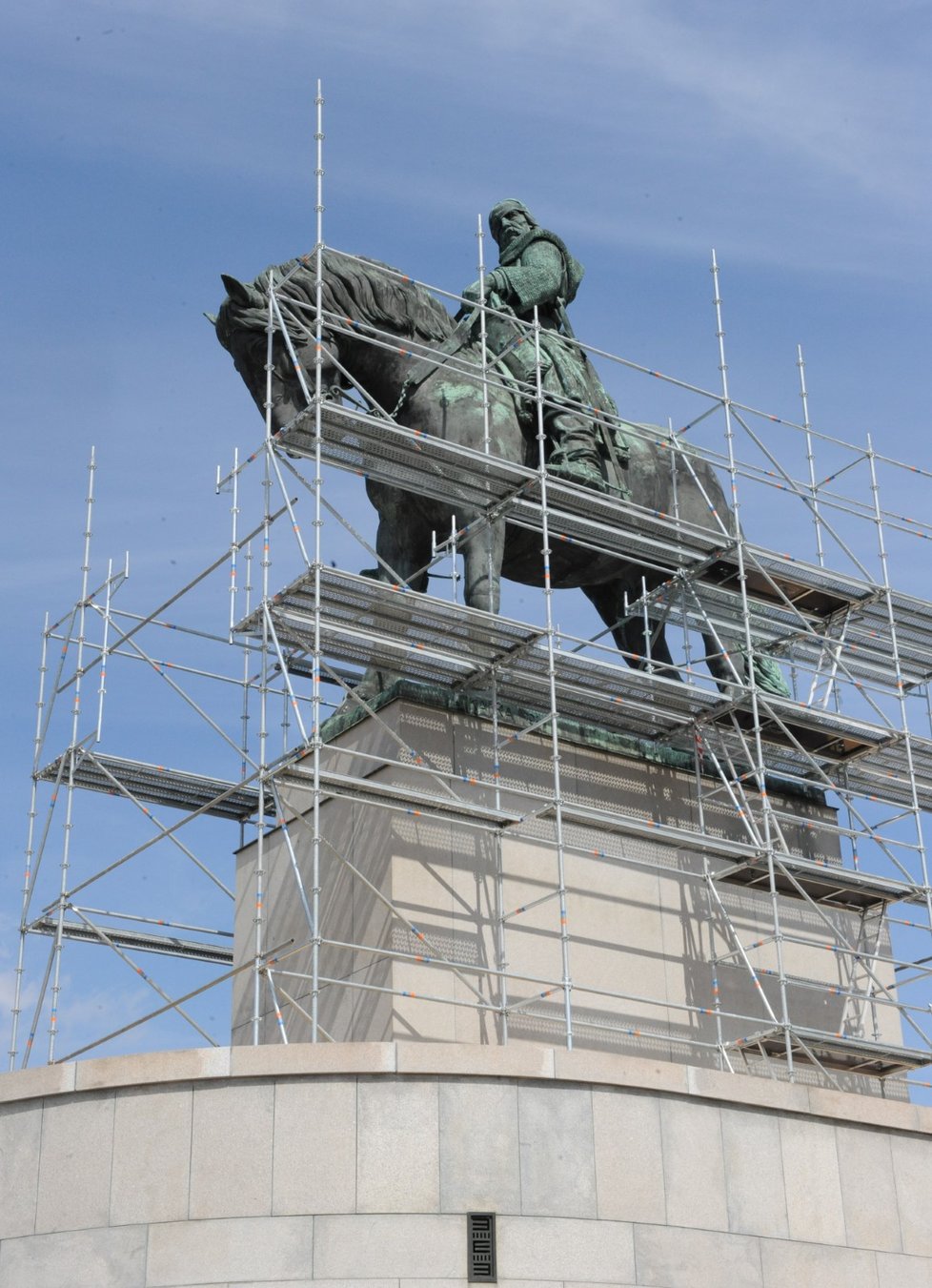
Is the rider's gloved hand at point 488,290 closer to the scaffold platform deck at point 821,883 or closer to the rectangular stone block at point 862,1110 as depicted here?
the scaffold platform deck at point 821,883

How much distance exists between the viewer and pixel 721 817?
2708 centimetres

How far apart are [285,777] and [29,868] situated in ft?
17.9

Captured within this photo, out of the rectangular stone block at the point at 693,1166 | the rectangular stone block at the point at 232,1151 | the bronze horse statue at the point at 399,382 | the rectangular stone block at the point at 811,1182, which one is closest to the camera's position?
the rectangular stone block at the point at 232,1151

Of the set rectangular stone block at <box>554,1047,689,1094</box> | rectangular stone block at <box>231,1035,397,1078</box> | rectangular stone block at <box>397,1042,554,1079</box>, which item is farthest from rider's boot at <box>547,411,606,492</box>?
rectangular stone block at <box>231,1035,397,1078</box>

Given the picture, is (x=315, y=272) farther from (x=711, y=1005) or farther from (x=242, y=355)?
(x=711, y=1005)

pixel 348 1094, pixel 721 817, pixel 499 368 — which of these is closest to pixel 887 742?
pixel 721 817

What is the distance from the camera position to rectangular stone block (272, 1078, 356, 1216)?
19359mm

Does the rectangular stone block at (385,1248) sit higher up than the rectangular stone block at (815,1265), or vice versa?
the rectangular stone block at (815,1265)

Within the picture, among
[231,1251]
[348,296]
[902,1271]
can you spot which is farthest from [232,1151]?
[348,296]

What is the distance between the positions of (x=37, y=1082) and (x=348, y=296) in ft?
33.7

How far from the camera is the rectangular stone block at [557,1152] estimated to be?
1997 cm

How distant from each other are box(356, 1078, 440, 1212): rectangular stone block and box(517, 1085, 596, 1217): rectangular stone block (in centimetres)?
84

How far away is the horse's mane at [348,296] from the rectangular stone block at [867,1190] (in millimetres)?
10459

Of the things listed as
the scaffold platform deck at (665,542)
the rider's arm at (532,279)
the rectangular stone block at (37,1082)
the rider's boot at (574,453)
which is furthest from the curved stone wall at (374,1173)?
the rider's arm at (532,279)
